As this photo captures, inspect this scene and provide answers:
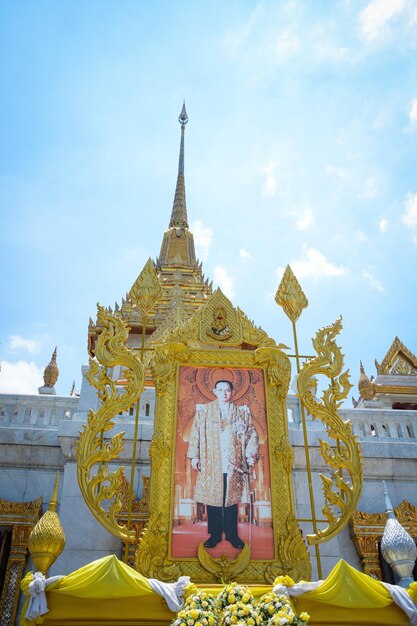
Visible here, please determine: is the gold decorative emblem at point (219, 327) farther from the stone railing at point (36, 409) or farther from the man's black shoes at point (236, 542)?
the stone railing at point (36, 409)

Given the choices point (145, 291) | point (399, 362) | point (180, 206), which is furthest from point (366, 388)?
point (180, 206)

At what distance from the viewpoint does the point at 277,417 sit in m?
7.68

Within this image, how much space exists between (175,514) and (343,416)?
13.3ft

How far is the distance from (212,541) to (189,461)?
1.04m

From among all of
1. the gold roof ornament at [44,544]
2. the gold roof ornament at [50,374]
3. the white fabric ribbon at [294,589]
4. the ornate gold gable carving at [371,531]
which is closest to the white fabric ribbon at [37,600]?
the gold roof ornament at [44,544]

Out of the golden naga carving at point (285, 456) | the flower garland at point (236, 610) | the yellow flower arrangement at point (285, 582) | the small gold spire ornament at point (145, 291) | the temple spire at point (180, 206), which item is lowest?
the flower garland at point (236, 610)

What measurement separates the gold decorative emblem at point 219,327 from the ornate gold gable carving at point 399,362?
39.2 ft

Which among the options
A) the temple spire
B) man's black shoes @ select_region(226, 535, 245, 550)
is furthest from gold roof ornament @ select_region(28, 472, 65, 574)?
the temple spire

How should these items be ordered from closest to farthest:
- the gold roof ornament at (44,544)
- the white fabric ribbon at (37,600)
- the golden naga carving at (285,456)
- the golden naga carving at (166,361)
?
1. the white fabric ribbon at (37,600)
2. the gold roof ornament at (44,544)
3. the golden naga carving at (285,456)
4. the golden naga carving at (166,361)

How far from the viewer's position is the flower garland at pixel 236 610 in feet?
16.3

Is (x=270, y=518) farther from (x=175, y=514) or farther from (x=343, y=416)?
(x=343, y=416)

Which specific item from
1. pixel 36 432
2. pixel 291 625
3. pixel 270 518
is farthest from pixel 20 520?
pixel 291 625

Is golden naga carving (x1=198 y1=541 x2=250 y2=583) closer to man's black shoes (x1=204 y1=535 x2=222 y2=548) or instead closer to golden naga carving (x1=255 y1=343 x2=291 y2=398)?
man's black shoes (x1=204 y1=535 x2=222 y2=548)

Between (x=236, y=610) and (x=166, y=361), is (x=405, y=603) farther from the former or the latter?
(x=166, y=361)
